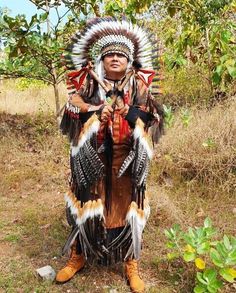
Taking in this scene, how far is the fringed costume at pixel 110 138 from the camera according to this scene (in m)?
2.32

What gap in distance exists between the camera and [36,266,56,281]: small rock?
106 inches

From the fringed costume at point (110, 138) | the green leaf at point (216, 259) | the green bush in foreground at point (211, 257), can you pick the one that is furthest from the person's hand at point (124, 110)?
the green leaf at point (216, 259)

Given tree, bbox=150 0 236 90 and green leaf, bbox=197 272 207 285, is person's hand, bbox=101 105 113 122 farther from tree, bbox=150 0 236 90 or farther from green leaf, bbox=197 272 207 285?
tree, bbox=150 0 236 90

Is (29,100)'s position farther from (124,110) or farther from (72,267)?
(124,110)

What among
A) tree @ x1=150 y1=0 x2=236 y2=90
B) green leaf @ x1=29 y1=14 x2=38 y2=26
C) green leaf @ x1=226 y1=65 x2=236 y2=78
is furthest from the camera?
tree @ x1=150 y1=0 x2=236 y2=90

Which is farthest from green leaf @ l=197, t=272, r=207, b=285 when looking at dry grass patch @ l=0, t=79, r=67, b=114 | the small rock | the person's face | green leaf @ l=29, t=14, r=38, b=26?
dry grass patch @ l=0, t=79, r=67, b=114

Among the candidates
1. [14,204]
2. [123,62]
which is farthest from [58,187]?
[123,62]

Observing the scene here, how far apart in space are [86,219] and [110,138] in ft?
1.55

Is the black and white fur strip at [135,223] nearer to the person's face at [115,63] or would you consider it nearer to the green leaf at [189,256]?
the green leaf at [189,256]

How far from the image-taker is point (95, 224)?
2.46 meters

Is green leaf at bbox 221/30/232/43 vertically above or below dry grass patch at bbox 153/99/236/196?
above

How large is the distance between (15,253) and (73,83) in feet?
4.39

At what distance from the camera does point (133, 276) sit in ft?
8.63

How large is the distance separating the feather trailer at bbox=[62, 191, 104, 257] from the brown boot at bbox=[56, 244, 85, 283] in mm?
154
